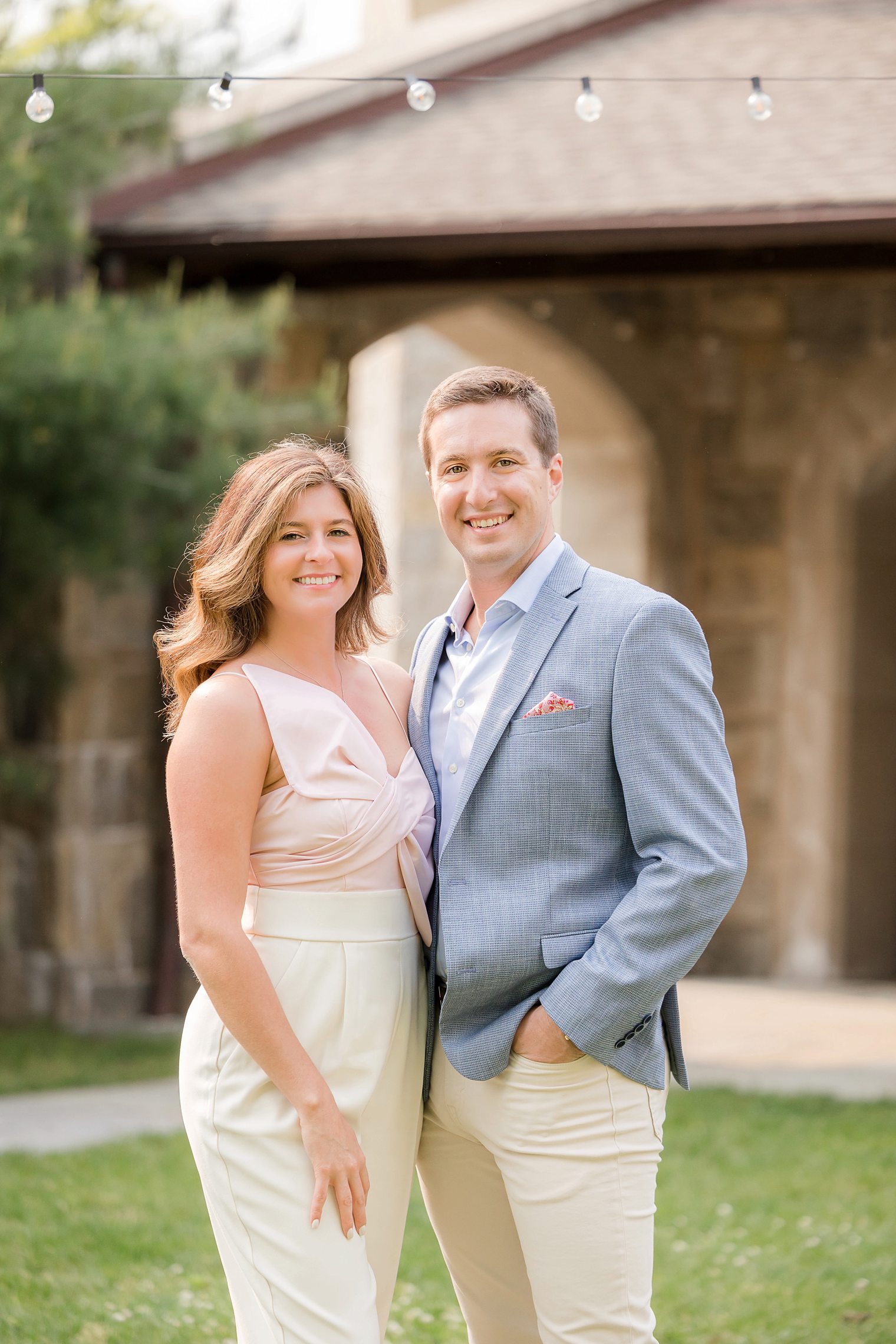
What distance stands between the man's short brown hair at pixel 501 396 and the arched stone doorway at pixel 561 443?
19.2 feet

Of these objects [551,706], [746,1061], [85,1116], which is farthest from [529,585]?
[746,1061]

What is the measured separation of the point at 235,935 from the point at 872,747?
26.4 feet

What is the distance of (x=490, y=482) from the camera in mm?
2475

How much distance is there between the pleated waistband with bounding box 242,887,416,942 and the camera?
2357 mm

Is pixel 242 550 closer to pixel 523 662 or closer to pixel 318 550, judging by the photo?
pixel 318 550

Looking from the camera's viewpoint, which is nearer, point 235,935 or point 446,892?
point 235,935

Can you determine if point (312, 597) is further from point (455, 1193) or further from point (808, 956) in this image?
point (808, 956)

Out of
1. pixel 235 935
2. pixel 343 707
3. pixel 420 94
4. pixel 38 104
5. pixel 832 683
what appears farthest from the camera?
pixel 832 683

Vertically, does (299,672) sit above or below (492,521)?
below

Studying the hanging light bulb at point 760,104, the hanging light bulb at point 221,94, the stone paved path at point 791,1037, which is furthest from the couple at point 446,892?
the stone paved path at point 791,1037

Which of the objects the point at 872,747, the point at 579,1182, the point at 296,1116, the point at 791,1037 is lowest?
the point at 791,1037

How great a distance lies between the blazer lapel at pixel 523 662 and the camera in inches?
93.8

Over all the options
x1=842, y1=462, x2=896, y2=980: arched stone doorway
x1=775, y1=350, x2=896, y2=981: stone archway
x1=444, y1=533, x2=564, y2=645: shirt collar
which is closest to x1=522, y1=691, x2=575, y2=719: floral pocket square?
x1=444, y1=533, x2=564, y2=645: shirt collar

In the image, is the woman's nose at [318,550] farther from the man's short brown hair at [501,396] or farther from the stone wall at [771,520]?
the stone wall at [771,520]
